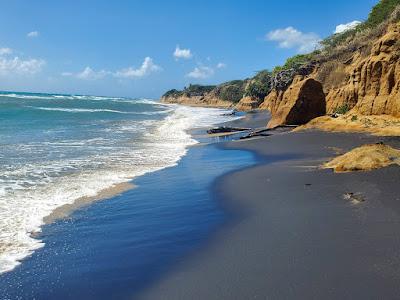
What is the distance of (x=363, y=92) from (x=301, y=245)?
18.9 metres

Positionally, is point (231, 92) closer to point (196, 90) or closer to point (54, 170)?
point (196, 90)

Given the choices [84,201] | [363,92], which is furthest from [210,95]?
[84,201]

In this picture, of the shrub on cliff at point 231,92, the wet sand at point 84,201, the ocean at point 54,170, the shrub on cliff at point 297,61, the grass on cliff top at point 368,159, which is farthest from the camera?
the shrub on cliff at point 231,92

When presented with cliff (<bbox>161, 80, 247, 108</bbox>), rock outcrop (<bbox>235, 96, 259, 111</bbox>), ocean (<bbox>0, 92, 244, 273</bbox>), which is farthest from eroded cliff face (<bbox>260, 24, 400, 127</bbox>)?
cliff (<bbox>161, 80, 247, 108</bbox>)

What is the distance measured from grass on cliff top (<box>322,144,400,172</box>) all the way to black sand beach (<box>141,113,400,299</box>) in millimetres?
393

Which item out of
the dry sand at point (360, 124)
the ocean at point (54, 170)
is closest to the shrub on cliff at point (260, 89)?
the ocean at point (54, 170)

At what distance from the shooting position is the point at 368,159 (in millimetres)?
11195

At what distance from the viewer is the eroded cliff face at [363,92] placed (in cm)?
2130

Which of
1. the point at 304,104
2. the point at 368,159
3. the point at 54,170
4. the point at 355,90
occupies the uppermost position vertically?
the point at 355,90

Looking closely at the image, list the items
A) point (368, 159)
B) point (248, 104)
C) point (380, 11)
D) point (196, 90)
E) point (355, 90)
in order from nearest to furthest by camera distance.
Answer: point (368, 159) < point (355, 90) < point (380, 11) < point (248, 104) < point (196, 90)

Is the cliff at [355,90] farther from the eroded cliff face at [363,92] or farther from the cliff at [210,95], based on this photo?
the cliff at [210,95]

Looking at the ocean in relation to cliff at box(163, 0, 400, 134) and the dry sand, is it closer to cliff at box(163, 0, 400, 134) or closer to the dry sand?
cliff at box(163, 0, 400, 134)

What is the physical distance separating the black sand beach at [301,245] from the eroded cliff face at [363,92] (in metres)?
11.7

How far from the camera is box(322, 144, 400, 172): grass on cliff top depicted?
11008 mm
